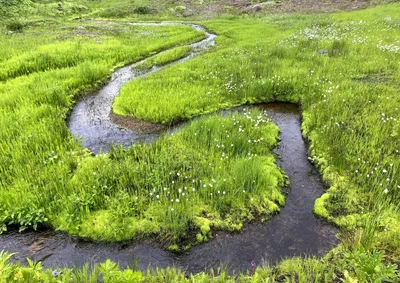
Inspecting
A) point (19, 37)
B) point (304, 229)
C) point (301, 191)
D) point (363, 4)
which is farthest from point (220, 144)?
point (363, 4)

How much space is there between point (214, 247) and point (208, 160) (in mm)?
3272

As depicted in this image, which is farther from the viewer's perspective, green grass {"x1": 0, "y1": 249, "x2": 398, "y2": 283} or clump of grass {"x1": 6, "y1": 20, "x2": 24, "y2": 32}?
clump of grass {"x1": 6, "y1": 20, "x2": 24, "y2": 32}

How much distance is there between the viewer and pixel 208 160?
31.9ft

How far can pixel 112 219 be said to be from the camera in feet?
25.2

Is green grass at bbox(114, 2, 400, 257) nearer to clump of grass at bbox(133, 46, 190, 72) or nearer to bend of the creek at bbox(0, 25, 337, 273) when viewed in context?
bend of the creek at bbox(0, 25, 337, 273)

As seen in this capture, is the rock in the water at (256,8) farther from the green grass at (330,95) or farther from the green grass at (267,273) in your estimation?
the green grass at (267,273)

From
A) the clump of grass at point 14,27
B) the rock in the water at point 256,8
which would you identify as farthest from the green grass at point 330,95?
the rock in the water at point 256,8

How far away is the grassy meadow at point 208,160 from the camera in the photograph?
21.8 feet

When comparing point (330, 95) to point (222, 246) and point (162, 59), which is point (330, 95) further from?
point (162, 59)

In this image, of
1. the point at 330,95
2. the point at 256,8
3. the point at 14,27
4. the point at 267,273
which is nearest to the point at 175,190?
the point at 267,273

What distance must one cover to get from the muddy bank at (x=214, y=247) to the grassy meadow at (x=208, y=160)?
10.2 inches

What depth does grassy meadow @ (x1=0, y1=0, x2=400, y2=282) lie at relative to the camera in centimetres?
664

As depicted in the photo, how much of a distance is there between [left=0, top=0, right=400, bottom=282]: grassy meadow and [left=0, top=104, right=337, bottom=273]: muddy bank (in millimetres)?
258

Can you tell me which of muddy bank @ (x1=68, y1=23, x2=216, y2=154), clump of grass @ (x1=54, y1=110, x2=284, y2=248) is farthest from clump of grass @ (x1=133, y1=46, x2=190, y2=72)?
clump of grass @ (x1=54, y1=110, x2=284, y2=248)
